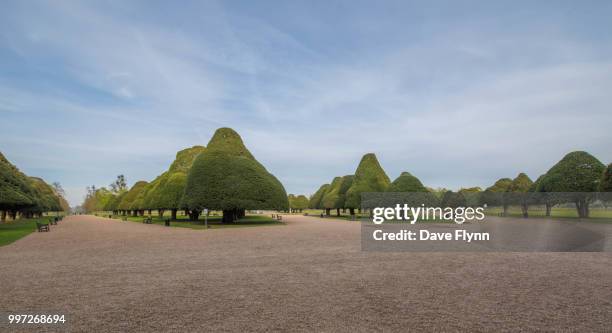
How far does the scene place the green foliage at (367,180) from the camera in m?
49.1

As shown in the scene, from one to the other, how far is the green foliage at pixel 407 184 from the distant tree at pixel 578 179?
1451 cm

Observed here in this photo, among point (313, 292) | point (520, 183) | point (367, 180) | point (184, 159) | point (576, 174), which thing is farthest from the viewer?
point (520, 183)

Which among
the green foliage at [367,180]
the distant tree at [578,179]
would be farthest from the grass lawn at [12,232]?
the distant tree at [578,179]

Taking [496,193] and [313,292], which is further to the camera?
[496,193]

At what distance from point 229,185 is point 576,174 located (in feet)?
125

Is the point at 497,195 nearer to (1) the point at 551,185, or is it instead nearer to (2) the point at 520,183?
(2) the point at 520,183

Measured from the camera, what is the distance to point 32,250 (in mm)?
16781

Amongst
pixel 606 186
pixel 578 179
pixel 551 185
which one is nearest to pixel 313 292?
pixel 606 186

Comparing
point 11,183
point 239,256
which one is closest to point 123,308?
point 239,256

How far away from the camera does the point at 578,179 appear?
39719mm

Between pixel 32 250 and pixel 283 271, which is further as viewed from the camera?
pixel 32 250

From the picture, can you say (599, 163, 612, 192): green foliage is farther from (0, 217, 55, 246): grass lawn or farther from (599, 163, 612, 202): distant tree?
(0, 217, 55, 246): grass lawn

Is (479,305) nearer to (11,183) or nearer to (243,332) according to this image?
(243,332)

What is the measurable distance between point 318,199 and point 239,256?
59.4m
